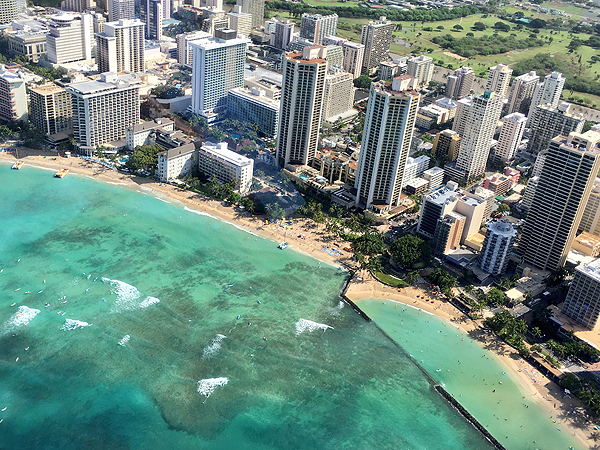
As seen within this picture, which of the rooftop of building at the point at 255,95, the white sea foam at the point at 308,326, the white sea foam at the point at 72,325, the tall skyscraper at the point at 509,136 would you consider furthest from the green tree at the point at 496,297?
the rooftop of building at the point at 255,95

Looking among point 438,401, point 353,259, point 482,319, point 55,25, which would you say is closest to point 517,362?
point 482,319

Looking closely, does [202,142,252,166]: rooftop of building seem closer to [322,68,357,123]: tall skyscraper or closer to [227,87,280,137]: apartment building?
[227,87,280,137]: apartment building

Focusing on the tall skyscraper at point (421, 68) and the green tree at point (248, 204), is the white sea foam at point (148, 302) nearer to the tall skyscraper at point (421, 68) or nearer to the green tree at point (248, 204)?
the green tree at point (248, 204)

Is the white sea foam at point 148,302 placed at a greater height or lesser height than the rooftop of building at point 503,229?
lesser

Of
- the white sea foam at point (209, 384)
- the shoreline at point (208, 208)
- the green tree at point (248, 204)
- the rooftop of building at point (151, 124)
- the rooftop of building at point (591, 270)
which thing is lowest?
the white sea foam at point (209, 384)

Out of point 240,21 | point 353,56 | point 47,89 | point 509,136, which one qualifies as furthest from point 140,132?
point 240,21

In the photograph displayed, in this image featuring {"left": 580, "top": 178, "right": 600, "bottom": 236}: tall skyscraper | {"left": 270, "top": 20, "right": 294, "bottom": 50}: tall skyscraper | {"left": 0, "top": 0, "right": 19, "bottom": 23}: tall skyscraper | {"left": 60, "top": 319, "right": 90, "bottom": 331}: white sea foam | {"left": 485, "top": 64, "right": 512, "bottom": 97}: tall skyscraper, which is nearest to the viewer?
{"left": 60, "top": 319, "right": 90, "bottom": 331}: white sea foam

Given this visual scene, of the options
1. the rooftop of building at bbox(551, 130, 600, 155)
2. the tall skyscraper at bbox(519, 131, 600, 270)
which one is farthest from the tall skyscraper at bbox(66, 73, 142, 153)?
the rooftop of building at bbox(551, 130, 600, 155)

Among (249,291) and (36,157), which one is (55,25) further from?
(249,291)
